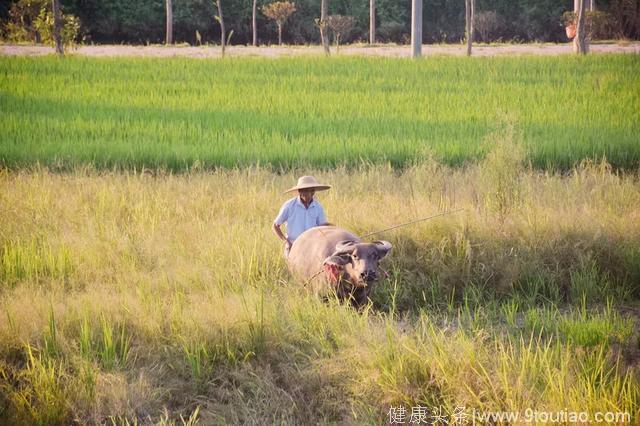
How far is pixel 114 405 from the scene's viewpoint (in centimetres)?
436

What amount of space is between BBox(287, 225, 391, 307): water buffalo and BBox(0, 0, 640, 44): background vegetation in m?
25.9

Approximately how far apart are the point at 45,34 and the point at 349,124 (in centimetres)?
1447

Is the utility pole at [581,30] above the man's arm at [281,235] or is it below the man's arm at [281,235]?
above

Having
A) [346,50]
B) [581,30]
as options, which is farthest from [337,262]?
[346,50]

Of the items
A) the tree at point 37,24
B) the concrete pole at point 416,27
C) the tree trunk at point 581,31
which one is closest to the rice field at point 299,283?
the concrete pole at point 416,27

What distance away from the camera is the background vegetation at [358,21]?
98.8ft

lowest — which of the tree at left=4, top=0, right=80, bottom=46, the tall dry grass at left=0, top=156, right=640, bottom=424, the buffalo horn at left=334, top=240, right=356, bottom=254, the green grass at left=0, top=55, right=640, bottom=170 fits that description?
the tall dry grass at left=0, top=156, right=640, bottom=424

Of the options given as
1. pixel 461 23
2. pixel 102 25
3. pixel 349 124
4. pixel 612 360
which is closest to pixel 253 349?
pixel 612 360

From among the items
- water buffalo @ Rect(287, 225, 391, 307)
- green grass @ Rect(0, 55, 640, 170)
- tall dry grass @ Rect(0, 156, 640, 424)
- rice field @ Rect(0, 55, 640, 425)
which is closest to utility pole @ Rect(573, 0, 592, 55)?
green grass @ Rect(0, 55, 640, 170)

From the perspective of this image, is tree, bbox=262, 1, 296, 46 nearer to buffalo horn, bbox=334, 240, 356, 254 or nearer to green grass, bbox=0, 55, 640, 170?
green grass, bbox=0, 55, 640, 170

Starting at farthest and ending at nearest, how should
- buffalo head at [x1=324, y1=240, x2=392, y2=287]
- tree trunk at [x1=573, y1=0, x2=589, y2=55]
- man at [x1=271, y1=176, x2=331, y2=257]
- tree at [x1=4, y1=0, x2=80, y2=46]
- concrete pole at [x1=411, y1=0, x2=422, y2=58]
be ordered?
tree at [x1=4, y1=0, x2=80, y2=46]
tree trunk at [x1=573, y1=0, x2=589, y2=55]
concrete pole at [x1=411, y1=0, x2=422, y2=58]
man at [x1=271, y1=176, x2=331, y2=257]
buffalo head at [x1=324, y1=240, x2=392, y2=287]

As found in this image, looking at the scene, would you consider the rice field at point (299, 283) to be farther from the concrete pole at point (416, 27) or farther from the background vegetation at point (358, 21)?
the background vegetation at point (358, 21)

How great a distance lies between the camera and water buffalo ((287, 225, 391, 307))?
4.96 metres

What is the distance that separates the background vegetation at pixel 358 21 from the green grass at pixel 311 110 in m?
12.9
